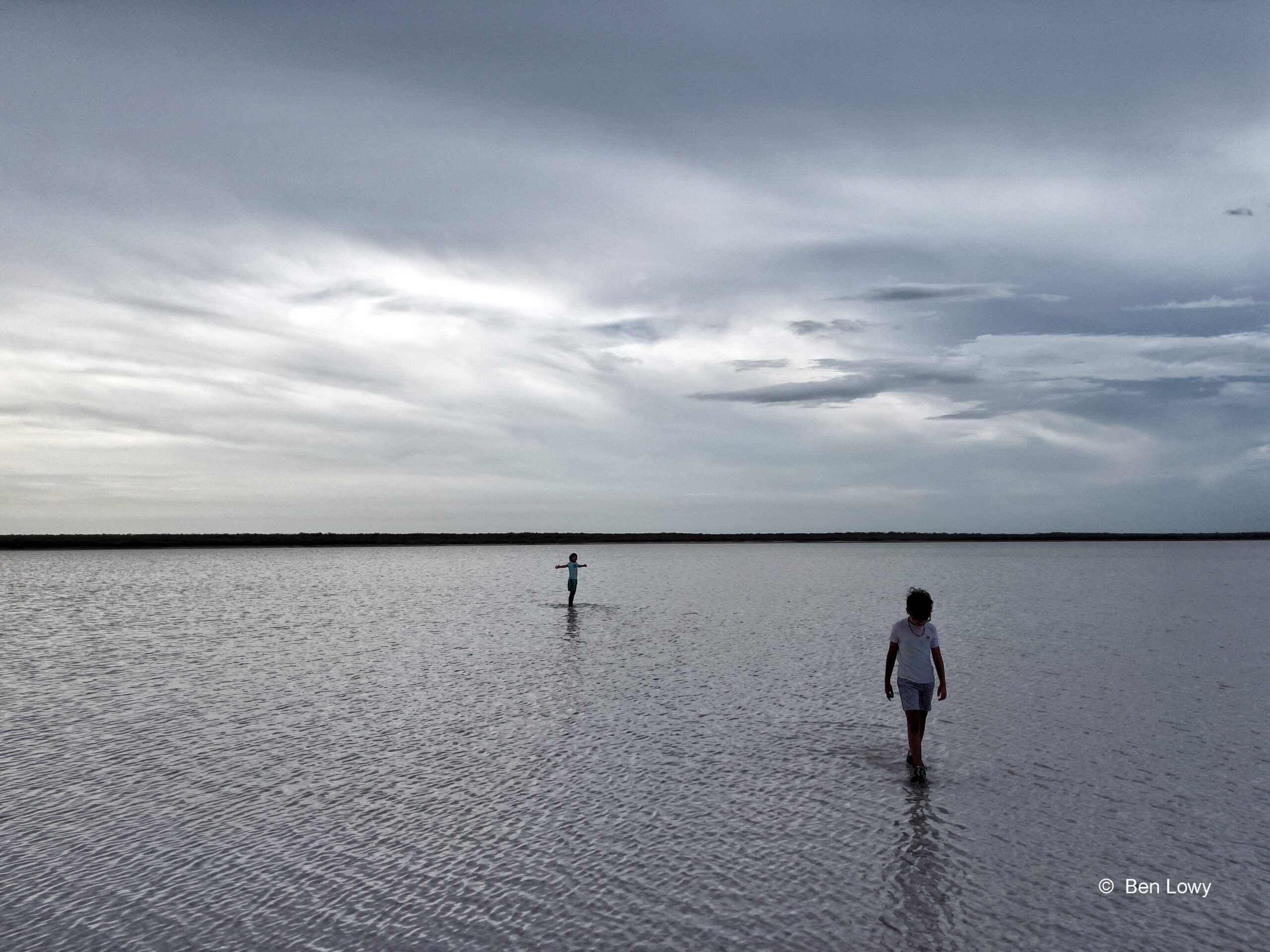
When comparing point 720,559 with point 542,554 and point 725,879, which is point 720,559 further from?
point 725,879

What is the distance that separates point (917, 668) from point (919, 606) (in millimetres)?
908

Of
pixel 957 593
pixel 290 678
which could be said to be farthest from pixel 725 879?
pixel 957 593

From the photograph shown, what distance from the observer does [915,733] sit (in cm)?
1261

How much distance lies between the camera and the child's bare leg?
12.5 m

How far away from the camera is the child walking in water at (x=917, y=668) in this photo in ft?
41.0

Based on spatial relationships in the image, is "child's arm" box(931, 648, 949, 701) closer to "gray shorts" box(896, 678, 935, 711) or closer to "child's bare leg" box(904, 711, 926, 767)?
"gray shorts" box(896, 678, 935, 711)

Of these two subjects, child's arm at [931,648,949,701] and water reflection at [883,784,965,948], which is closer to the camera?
water reflection at [883,784,965,948]

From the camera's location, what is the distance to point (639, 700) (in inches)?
716

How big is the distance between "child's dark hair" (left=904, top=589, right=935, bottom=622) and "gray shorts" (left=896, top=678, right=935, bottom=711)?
3.00ft

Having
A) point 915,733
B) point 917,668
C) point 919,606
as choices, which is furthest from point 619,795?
point 919,606

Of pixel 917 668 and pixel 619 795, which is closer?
pixel 619 795

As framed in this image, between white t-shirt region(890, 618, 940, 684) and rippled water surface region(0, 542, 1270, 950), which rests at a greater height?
white t-shirt region(890, 618, 940, 684)

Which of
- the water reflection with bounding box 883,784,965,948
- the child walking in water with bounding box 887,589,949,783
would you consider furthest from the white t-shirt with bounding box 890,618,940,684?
the water reflection with bounding box 883,784,965,948

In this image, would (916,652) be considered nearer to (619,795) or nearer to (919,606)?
(919,606)
